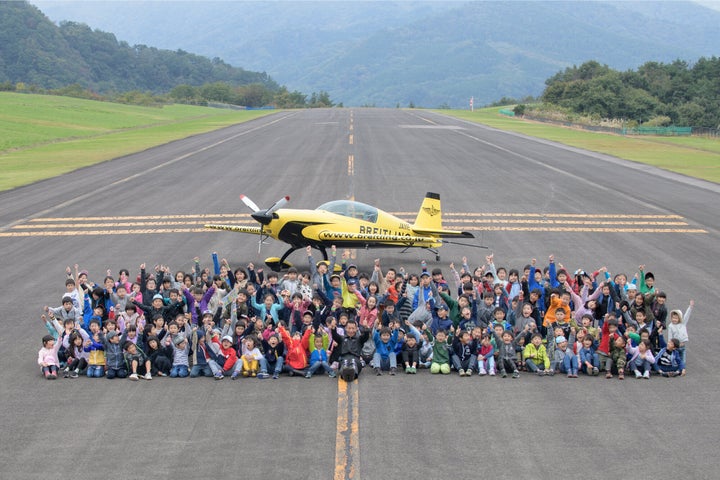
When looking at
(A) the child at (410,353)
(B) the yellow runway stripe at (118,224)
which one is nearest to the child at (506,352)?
(A) the child at (410,353)

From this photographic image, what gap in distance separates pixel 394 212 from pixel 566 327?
1829 cm

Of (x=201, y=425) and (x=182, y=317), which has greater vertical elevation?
(x=182, y=317)

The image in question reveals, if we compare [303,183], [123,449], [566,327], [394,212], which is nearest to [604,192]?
[394,212]

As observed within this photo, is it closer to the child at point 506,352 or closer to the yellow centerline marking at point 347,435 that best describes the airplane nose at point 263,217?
the yellow centerline marking at point 347,435

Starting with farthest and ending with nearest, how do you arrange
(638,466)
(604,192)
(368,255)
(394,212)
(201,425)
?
(604,192)
(394,212)
(368,255)
(201,425)
(638,466)

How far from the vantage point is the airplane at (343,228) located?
2303 cm

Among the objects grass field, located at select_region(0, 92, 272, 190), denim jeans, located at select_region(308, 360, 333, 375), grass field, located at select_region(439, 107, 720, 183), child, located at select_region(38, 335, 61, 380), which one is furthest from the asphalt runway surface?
grass field, located at select_region(0, 92, 272, 190)

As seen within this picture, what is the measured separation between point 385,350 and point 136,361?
16.7ft

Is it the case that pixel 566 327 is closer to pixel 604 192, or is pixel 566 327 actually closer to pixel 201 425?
pixel 201 425

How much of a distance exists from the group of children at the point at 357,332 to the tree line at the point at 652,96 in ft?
321

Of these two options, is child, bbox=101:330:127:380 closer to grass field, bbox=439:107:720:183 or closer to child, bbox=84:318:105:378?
child, bbox=84:318:105:378

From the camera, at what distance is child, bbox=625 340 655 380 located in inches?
617

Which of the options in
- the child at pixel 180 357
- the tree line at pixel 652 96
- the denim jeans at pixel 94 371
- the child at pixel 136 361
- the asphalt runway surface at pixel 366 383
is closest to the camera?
the asphalt runway surface at pixel 366 383

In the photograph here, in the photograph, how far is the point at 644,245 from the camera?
28.5 m
